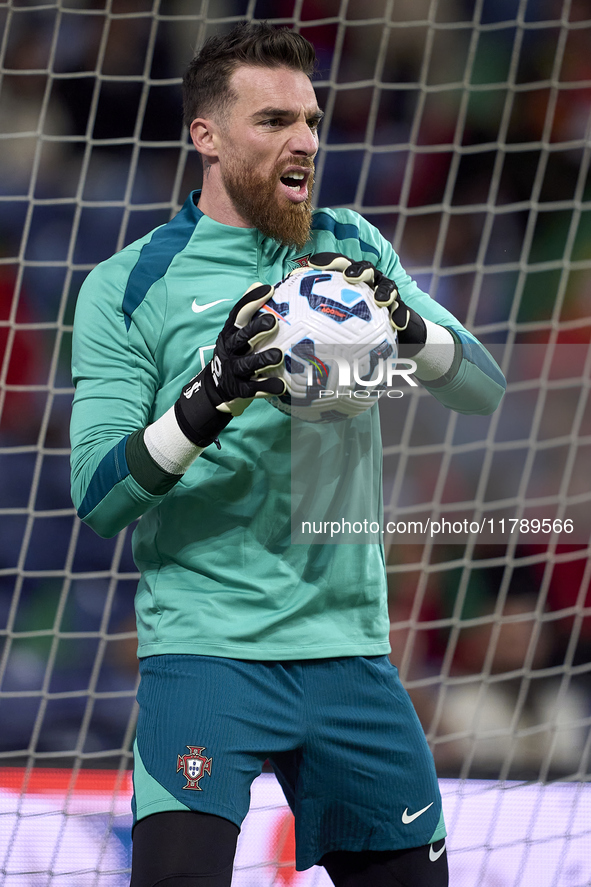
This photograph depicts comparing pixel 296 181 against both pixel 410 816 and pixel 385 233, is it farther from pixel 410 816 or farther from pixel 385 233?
pixel 385 233

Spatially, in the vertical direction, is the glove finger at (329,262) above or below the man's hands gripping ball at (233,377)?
above

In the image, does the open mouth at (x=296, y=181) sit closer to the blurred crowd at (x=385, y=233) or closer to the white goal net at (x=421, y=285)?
the white goal net at (x=421, y=285)

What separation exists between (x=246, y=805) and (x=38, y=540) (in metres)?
2.55

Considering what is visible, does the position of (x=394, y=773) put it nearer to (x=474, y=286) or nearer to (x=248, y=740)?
(x=248, y=740)

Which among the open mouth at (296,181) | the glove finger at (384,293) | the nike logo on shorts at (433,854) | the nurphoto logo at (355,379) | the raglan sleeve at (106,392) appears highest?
the open mouth at (296,181)

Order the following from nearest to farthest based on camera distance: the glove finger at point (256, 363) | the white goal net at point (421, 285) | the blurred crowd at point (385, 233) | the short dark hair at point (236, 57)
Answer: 1. the glove finger at point (256, 363)
2. the short dark hair at point (236, 57)
3. the white goal net at point (421, 285)
4. the blurred crowd at point (385, 233)

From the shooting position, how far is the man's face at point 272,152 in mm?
1542

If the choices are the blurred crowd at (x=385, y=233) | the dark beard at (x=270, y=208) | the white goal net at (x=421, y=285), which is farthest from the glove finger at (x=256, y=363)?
the blurred crowd at (x=385, y=233)

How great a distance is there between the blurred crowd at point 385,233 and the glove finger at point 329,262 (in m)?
1.96

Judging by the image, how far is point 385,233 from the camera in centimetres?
382

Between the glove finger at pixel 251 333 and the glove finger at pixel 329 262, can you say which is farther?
the glove finger at pixel 329 262

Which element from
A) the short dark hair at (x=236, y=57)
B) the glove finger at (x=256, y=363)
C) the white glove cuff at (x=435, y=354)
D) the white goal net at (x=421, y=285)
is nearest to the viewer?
the glove finger at (x=256, y=363)

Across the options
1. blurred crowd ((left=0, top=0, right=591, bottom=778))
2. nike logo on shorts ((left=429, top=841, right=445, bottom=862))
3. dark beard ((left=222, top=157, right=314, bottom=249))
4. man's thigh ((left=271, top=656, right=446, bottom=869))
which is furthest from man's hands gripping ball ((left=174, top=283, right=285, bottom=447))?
blurred crowd ((left=0, top=0, right=591, bottom=778))

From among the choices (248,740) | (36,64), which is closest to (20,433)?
(36,64)
